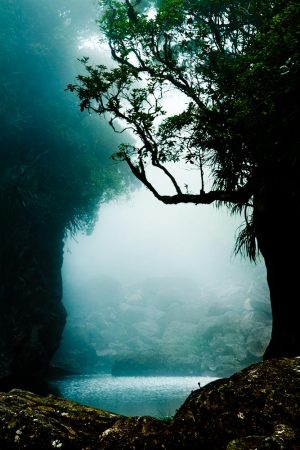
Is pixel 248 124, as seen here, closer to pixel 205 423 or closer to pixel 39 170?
pixel 205 423

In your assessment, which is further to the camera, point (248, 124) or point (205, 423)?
point (248, 124)

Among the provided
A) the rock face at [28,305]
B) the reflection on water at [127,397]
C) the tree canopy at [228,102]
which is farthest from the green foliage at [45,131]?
the tree canopy at [228,102]

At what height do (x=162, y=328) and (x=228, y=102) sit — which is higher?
(x=162, y=328)

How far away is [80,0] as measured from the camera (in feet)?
110

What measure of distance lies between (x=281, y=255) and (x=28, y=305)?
2293cm

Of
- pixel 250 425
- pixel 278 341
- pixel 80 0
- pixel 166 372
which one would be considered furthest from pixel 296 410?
pixel 166 372

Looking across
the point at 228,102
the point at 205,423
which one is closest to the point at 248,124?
the point at 228,102

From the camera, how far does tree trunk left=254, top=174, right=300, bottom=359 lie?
803cm

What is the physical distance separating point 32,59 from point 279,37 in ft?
95.6

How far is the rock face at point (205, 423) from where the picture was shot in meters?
3.29

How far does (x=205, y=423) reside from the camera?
11.6 feet

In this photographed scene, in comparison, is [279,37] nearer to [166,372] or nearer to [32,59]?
[32,59]

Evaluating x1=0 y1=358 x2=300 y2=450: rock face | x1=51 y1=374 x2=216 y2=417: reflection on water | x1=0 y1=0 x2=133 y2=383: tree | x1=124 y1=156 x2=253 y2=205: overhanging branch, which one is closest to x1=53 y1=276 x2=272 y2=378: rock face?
x1=51 y1=374 x2=216 y2=417: reflection on water

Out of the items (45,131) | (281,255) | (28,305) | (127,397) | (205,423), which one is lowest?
(127,397)
